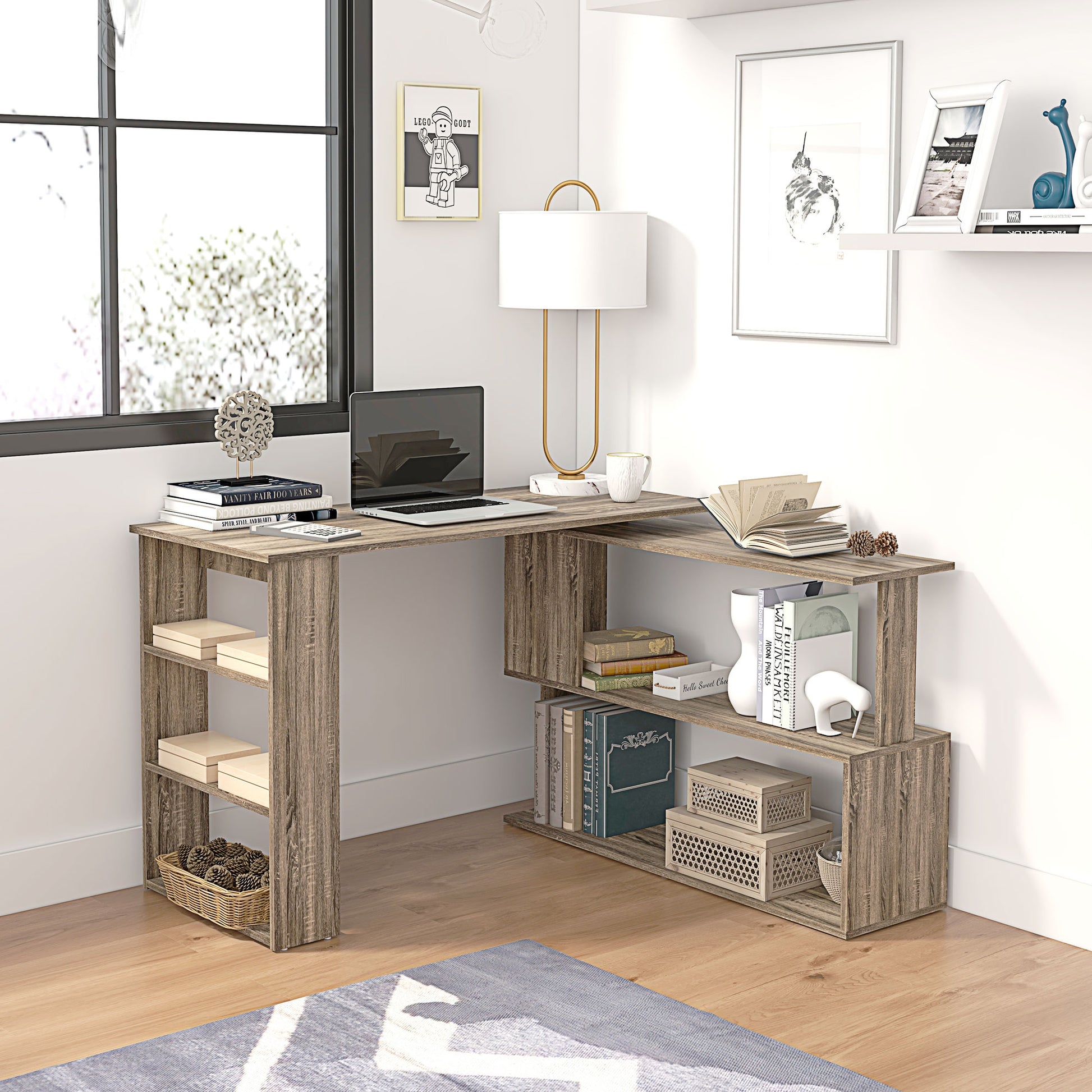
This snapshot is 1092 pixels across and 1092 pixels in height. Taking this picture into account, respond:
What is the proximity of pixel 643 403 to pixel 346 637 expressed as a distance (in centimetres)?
106

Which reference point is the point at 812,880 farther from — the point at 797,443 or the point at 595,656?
the point at 797,443

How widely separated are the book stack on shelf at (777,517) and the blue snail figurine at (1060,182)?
802mm

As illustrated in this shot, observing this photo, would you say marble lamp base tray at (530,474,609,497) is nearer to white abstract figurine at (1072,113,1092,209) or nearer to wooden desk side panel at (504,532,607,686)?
wooden desk side panel at (504,532,607,686)

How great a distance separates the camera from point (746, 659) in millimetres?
3666

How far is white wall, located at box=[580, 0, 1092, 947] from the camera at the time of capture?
3.30m

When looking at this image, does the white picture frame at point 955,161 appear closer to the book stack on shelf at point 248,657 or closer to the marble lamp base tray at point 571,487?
the marble lamp base tray at point 571,487

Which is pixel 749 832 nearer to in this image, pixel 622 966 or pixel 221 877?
pixel 622 966

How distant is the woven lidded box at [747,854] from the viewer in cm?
359

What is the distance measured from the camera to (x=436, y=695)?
429cm

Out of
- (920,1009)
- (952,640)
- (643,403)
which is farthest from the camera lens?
(643,403)

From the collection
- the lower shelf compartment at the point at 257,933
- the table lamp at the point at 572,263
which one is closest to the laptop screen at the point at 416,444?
A: the table lamp at the point at 572,263

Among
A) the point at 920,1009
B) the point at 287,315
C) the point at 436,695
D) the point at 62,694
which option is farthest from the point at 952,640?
the point at 62,694

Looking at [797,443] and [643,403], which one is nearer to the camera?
[797,443]

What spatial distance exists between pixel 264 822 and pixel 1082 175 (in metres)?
2.52
